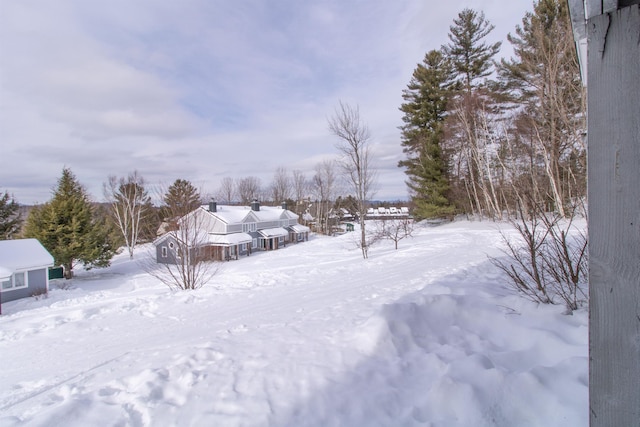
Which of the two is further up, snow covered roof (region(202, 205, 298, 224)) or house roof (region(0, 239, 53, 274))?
snow covered roof (region(202, 205, 298, 224))

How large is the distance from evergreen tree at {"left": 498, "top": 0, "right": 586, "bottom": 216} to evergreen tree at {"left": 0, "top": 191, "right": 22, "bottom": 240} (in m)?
32.5

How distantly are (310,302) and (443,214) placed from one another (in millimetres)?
20515

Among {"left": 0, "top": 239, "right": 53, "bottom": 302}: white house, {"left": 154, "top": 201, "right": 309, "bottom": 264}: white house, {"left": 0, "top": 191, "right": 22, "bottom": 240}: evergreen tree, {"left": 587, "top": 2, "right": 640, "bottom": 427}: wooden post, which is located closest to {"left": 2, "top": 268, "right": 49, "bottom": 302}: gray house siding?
{"left": 0, "top": 239, "right": 53, "bottom": 302}: white house

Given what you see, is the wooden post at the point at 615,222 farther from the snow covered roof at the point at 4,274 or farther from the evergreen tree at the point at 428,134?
the evergreen tree at the point at 428,134

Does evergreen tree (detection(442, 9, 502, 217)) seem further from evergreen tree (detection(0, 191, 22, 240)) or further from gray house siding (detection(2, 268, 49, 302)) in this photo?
evergreen tree (detection(0, 191, 22, 240))

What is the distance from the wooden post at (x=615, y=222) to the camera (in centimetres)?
111

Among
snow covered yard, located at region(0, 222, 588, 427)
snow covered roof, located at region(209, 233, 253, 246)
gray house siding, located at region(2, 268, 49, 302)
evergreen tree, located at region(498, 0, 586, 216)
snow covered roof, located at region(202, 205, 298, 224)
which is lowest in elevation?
gray house siding, located at region(2, 268, 49, 302)

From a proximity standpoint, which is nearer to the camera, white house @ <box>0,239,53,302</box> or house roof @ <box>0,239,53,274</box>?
white house @ <box>0,239,53,302</box>

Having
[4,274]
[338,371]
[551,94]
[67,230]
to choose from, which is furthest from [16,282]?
[551,94]

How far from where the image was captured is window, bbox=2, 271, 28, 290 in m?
14.0

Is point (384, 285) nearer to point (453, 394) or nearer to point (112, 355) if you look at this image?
point (453, 394)

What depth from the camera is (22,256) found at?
14930 millimetres

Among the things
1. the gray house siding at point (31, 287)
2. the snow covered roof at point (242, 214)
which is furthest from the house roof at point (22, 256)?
the snow covered roof at point (242, 214)

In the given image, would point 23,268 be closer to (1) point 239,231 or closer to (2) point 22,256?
(2) point 22,256
